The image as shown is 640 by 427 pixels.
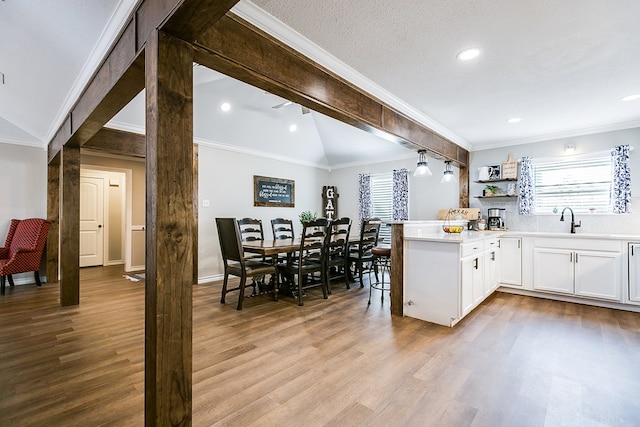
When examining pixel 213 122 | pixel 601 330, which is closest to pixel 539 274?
pixel 601 330

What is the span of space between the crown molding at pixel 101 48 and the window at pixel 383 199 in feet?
16.8

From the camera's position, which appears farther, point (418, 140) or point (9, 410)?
point (418, 140)

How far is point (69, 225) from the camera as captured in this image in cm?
363

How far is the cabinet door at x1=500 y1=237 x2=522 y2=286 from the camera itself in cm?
427

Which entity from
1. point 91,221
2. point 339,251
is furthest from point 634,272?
point 91,221

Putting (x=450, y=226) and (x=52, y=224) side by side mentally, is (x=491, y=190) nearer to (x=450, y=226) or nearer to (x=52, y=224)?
(x=450, y=226)

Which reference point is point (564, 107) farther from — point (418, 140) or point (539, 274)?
point (539, 274)

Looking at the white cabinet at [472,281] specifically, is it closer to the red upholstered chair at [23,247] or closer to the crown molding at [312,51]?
the crown molding at [312,51]

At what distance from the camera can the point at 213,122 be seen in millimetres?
4793

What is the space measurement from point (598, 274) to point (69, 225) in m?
6.44

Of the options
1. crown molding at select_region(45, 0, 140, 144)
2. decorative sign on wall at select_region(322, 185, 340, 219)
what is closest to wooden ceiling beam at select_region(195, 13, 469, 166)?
crown molding at select_region(45, 0, 140, 144)

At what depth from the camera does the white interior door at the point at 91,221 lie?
6.45 metres

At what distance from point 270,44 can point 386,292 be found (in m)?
3.50

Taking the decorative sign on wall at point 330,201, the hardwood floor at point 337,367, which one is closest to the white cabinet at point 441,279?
the hardwood floor at point 337,367
